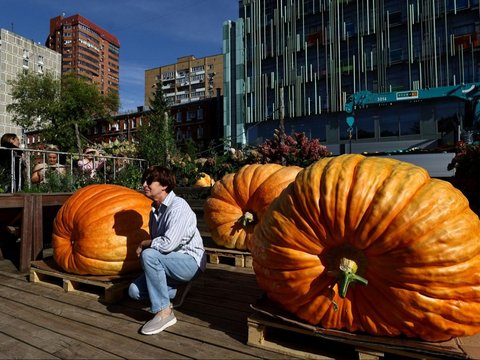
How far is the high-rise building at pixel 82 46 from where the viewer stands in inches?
4186

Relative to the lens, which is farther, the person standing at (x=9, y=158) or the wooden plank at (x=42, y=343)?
the person standing at (x=9, y=158)

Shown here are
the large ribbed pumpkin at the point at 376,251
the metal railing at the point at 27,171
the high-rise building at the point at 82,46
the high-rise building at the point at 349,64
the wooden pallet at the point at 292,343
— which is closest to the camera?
the large ribbed pumpkin at the point at 376,251

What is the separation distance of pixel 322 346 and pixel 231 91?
2975cm

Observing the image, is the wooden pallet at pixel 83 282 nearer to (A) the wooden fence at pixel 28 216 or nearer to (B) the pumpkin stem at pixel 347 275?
(A) the wooden fence at pixel 28 216

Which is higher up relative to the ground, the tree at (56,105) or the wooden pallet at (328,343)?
the tree at (56,105)

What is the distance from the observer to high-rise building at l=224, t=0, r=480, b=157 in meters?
21.8

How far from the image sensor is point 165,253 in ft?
8.50

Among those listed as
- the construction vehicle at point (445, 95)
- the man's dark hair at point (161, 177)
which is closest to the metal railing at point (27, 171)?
the man's dark hair at point (161, 177)

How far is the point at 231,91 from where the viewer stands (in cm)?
3058

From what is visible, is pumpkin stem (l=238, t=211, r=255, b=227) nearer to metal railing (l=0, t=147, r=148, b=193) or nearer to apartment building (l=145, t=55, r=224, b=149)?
metal railing (l=0, t=147, r=148, b=193)

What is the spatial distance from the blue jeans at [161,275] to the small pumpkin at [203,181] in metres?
5.00

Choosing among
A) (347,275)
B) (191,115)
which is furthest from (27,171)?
(191,115)

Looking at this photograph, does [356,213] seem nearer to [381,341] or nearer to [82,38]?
[381,341]

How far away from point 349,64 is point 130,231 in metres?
25.1
